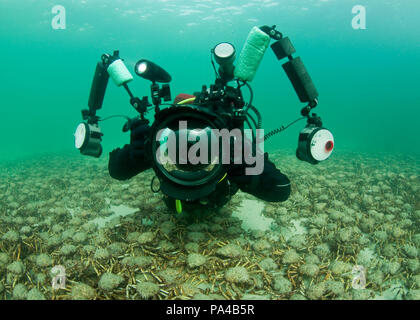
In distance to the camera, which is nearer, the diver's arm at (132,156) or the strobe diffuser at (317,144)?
the strobe diffuser at (317,144)

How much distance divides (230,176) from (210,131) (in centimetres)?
81

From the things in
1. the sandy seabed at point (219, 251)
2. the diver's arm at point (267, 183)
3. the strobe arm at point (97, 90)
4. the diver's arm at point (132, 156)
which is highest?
the strobe arm at point (97, 90)

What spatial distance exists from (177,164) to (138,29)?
4341cm

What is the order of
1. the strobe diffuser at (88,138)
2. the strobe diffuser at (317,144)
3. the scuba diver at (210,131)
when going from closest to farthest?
1. the scuba diver at (210,131)
2. the strobe diffuser at (317,144)
3. the strobe diffuser at (88,138)

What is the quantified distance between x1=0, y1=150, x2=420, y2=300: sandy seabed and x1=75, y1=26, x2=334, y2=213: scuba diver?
2.30 ft

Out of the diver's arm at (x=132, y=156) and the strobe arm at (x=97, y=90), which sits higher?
the strobe arm at (x=97, y=90)

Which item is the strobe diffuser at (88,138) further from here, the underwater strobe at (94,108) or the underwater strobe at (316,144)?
the underwater strobe at (316,144)

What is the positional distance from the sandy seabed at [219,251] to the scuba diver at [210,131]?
702 millimetres

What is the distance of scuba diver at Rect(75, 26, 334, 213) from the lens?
95.4 inches

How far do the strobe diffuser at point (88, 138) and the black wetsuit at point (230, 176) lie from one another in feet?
0.85

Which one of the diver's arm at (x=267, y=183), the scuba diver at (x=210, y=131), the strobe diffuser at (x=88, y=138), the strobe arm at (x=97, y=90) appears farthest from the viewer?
the strobe arm at (x=97, y=90)

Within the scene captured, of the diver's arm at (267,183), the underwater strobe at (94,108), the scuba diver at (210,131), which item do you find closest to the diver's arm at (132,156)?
the scuba diver at (210,131)

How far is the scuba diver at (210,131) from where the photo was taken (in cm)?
242
